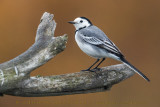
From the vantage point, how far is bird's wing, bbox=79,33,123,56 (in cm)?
328

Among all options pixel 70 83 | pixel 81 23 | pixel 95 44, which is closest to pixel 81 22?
pixel 81 23

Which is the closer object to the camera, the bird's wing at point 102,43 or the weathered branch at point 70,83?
the weathered branch at point 70,83

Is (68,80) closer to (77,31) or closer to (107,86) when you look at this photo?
(107,86)

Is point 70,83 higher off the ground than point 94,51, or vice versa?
point 94,51

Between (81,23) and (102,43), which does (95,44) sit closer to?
(102,43)

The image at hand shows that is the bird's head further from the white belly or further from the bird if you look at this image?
the white belly

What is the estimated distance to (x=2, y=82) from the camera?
2.65 metres

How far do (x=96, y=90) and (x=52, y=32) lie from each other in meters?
0.72

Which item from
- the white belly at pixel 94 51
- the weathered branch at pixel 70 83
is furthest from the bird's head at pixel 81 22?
the weathered branch at pixel 70 83

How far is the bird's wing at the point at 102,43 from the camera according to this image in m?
3.28

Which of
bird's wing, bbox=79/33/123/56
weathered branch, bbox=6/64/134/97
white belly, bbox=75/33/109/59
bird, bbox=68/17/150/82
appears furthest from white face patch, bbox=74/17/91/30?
weathered branch, bbox=6/64/134/97

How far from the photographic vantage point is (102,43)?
11.1 feet

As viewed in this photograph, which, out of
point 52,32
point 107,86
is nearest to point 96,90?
point 107,86

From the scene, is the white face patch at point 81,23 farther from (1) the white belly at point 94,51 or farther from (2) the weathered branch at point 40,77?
(2) the weathered branch at point 40,77
